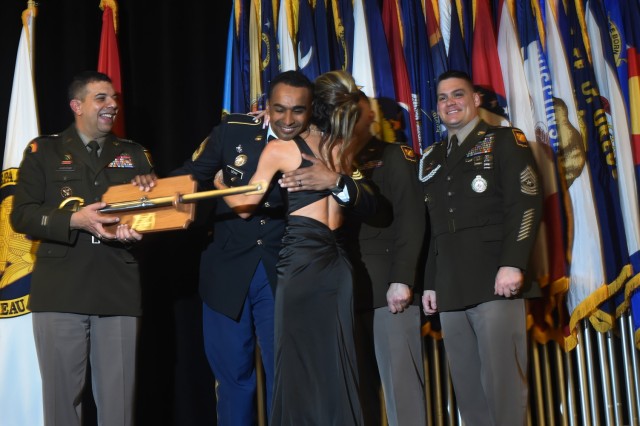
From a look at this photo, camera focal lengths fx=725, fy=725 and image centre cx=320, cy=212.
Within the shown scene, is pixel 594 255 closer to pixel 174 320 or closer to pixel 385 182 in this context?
pixel 385 182

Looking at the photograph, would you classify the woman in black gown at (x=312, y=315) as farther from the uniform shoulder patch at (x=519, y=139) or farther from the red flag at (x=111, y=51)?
the red flag at (x=111, y=51)

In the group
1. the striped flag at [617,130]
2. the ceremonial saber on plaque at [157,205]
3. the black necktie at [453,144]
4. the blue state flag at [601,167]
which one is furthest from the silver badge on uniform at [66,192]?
the striped flag at [617,130]

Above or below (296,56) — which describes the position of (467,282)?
below

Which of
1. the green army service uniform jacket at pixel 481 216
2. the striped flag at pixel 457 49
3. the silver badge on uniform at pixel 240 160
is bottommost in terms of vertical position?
the green army service uniform jacket at pixel 481 216

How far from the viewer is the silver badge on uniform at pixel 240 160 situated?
3.33m

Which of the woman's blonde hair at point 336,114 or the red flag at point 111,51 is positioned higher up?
the red flag at point 111,51

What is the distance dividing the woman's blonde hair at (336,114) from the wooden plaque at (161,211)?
561 millimetres

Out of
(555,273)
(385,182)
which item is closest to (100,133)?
(385,182)

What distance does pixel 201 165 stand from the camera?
343cm

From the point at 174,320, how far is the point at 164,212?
4.14ft

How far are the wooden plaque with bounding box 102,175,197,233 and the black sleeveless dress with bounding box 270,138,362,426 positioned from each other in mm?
482

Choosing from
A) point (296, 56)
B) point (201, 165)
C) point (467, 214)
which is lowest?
point (467, 214)

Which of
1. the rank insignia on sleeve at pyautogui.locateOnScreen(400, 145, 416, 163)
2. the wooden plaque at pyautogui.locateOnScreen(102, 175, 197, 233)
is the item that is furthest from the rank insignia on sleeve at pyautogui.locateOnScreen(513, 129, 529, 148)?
the wooden plaque at pyautogui.locateOnScreen(102, 175, 197, 233)

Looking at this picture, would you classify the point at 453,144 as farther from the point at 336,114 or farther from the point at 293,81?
the point at 293,81
